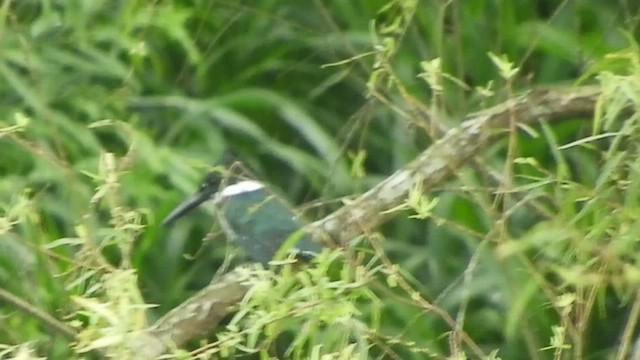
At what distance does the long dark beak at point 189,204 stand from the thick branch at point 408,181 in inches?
12.1

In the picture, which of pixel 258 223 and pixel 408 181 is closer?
pixel 408 181

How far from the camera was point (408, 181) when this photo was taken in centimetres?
147

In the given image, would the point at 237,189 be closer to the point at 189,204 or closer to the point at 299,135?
the point at 189,204

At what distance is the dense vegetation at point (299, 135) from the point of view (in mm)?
1568

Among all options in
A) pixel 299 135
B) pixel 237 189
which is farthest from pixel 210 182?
pixel 299 135

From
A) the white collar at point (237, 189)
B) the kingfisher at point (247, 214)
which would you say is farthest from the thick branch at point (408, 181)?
the white collar at point (237, 189)

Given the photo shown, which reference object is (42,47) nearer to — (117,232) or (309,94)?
(309,94)

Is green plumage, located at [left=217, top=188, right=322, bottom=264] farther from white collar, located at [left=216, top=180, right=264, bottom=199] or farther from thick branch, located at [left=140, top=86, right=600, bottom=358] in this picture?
thick branch, located at [left=140, top=86, right=600, bottom=358]

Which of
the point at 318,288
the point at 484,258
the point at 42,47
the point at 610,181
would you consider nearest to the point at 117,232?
the point at 318,288

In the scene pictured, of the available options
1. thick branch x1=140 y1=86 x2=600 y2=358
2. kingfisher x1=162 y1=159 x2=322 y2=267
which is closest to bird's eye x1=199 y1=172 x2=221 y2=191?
kingfisher x1=162 y1=159 x2=322 y2=267

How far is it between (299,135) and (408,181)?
2.08 feet

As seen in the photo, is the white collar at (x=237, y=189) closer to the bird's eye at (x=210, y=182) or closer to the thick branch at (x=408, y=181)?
the bird's eye at (x=210, y=182)

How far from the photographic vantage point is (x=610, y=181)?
134 cm

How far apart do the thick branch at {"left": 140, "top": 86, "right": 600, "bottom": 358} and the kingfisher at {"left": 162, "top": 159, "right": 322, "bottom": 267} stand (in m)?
0.14
